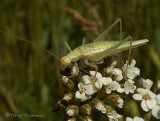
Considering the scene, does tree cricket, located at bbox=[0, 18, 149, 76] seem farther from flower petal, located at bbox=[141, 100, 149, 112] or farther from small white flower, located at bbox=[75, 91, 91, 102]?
flower petal, located at bbox=[141, 100, 149, 112]

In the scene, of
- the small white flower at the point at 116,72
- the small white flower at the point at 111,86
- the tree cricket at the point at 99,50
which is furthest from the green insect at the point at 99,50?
the small white flower at the point at 111,86

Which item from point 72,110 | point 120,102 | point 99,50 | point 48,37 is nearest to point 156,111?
point 120,102

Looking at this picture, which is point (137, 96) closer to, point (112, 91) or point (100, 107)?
point (112, 91)

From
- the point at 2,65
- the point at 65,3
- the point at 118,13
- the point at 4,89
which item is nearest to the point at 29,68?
the point at 4,89

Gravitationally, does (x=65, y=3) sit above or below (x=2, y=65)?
above

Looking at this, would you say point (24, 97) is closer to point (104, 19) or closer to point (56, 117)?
point (56, 117)
